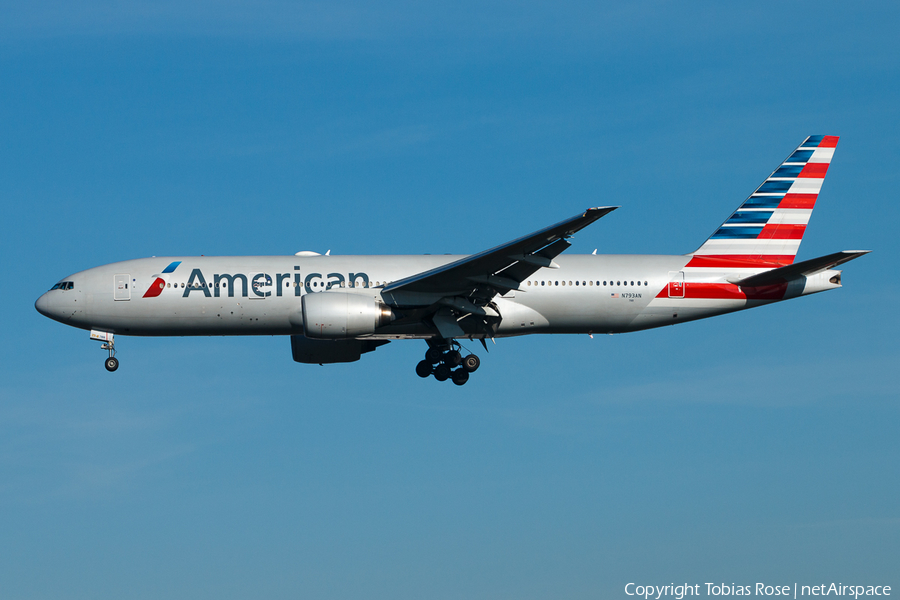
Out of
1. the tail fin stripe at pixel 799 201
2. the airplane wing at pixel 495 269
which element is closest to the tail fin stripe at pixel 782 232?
the tail fin stripe at pixel 799 201

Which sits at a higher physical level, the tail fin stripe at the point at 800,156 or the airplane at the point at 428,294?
the tail fin stripe at the point at 800,156

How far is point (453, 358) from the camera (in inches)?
1234

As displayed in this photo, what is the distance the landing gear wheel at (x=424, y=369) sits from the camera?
3234 cm

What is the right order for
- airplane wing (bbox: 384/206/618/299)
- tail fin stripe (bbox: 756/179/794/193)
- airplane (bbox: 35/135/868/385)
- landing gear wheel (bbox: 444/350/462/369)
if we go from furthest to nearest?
tail fin stripe (bbox: 756/179/794/193), landing gear wheel (bbox: 444/350/462/369), airplane (bbox: 35/135/868/385), airplane wing (bbox: 384/206/618/299)

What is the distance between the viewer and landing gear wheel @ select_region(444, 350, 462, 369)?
3133 cm

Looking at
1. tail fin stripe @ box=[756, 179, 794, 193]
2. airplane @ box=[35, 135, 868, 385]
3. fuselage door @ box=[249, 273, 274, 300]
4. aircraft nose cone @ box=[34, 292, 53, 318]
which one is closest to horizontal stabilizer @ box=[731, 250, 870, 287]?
airplane @ box=[35, 135, 868, 385]

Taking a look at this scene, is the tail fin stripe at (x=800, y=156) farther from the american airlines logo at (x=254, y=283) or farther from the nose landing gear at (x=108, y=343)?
the nose landing gear at (x=108, y=343)

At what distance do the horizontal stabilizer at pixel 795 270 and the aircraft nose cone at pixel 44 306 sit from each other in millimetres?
21990

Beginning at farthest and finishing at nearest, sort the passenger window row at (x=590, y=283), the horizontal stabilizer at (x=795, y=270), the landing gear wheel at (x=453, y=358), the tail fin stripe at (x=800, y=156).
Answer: the tail fin stripe at (x=800, y=156), the landing gear wheel at (x=453, y=358), the passenger window row at (x=590, y=283), the horizontal stabilizer at (x=795, y=270)

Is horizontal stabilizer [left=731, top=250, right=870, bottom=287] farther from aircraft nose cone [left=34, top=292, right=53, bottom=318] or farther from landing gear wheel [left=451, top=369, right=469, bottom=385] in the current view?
aircraft nose cone [left=34, top=292, right=53, bottom=318]

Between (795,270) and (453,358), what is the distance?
35.9 feet

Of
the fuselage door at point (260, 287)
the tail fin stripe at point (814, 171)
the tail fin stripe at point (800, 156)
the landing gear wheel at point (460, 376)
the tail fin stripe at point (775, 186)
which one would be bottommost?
the landing gear wheel at point (460, 376)

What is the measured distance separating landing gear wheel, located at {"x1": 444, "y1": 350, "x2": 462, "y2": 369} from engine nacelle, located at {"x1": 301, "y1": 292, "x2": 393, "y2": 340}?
10.2 feet

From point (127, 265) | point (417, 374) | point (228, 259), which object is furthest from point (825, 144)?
point (127, 265)
